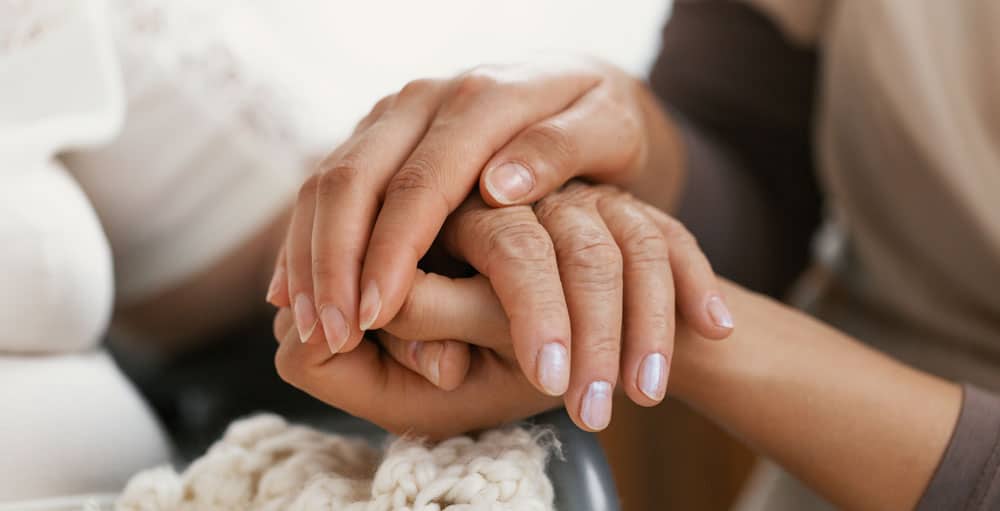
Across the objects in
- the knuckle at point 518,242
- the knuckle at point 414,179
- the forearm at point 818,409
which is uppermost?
the knuckle at point 414,179

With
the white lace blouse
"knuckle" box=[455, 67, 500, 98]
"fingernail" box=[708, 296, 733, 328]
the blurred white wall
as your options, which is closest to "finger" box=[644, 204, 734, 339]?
"fingernail" box=[708, 296, 733, 328]

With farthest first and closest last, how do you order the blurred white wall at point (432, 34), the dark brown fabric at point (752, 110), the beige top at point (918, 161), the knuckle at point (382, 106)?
1. the blurred white wall at point (432, 34)
2. the dark brown fabric at point (752, 110)
3. the beige top at point (918, 161)
4. the knuckle at point (382, 106)

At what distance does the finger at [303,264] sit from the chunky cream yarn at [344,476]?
6cm

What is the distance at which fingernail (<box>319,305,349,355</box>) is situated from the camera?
0.33 m

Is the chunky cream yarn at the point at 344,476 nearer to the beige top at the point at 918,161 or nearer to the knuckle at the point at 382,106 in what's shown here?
the knuckle at the point at 382,106

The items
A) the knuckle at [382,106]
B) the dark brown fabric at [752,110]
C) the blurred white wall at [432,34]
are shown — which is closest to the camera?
the knuckle at [382,106]

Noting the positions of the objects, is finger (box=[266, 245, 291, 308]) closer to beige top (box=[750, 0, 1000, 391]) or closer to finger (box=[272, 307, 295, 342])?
finger (box=[272, 307, 295, 342])

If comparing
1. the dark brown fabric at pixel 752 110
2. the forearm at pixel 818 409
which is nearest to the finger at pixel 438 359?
the forearm at pixel 818 409

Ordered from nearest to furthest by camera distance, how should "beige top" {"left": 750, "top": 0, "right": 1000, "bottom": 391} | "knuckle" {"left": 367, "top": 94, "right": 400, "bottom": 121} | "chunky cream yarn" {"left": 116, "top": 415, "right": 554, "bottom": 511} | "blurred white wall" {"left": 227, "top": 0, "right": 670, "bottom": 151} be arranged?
"chunky cream yarn" {"left": 116, "top": 415, "right": 554, "bottom": 511}
"knuckle" {"left": 367, "top": 94, "right": 400, "bottom": 121}
"beige top" {"left": 750, "top": 0, "right": 1000, "bottom": 391}
"blurred white wall" {"left": 227, "top": 0, "right": 670, "bottom": 151}

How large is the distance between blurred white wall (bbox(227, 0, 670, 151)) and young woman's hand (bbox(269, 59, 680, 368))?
0.38 metres

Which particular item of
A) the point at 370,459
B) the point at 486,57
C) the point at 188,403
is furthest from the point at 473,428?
the point at 486,57

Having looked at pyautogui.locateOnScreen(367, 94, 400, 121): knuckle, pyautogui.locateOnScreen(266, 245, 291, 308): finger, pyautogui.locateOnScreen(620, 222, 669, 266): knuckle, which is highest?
pyautogui.locateOnScreen(367, 94, 400, 121): knuckle

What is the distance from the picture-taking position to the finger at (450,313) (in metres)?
0.34

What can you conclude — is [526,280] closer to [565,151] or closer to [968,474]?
[565,151]
